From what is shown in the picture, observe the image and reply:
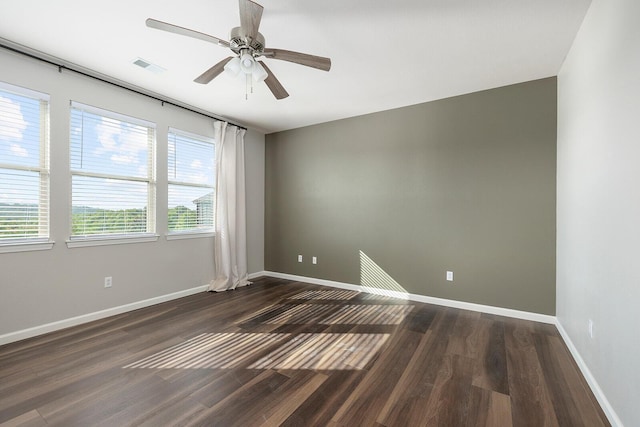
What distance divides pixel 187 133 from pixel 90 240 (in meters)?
1.88

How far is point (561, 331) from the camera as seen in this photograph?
8.98 feet

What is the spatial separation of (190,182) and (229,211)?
740mm

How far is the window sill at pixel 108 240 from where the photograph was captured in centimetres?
291

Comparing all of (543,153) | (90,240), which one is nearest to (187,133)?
(90,240)

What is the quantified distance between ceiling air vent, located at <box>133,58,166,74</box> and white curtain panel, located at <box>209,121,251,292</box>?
1.37 meters

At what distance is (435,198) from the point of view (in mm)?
3699

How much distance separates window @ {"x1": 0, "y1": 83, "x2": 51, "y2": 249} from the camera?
2486 millimetres

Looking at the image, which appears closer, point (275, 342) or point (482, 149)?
point (275, 342)

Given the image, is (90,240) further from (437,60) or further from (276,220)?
(437,60)

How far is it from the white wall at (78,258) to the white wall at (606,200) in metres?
4.40

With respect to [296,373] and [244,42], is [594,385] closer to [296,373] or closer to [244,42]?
[296,373]

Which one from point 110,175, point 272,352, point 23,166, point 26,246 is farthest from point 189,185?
point 272,352

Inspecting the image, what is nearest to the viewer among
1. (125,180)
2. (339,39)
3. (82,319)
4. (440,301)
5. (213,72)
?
(213,72)

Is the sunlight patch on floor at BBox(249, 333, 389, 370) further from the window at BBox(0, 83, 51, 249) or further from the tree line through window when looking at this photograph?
the window at BBox(0, 83, 51, 249)
